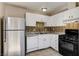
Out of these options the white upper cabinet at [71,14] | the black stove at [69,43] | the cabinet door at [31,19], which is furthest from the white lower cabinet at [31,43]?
the white upper cabinet at [71,14]

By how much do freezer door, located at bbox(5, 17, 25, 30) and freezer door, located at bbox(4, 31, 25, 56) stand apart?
11 cm

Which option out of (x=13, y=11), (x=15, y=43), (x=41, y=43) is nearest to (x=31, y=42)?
(x=41, y=43)

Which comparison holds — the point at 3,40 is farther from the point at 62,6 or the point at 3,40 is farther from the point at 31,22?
the point at 62,6

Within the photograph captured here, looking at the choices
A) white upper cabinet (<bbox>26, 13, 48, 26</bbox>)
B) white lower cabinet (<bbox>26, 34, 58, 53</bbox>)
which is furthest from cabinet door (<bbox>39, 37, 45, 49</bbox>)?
white upper cabinet (<bbox>26, 13, 48, 26</bbox>)

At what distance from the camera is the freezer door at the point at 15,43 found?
241 cm

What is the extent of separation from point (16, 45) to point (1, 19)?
2.10 feet

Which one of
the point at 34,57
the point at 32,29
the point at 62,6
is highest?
the point at 62,6

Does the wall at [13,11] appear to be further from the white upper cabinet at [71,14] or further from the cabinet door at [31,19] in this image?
the white upper cabinet at [71,14]

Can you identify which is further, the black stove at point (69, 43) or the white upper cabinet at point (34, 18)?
the white upper cabinet at point (34, 18)

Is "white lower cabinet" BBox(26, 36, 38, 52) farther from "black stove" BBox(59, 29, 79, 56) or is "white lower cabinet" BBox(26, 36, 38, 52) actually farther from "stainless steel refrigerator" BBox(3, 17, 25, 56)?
"black stove" BBox(59, 29, 79, 56)

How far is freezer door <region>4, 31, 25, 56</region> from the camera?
7.91 feet

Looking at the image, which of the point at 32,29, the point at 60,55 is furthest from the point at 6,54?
the point at 60,55

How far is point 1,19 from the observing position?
2398 millimetres

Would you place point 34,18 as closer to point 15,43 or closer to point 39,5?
point 39,5
